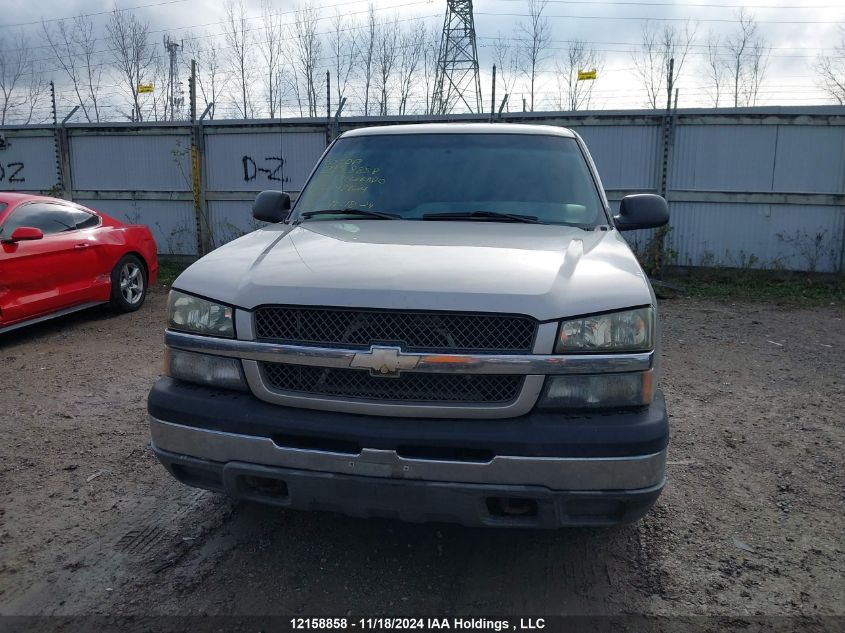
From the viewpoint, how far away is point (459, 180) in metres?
3.60

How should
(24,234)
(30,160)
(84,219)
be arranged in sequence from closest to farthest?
1. (24,234)
2. (84,219)
3. (30,160)

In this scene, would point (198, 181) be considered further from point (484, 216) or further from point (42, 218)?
point (484, 216)

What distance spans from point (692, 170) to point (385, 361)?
952cm

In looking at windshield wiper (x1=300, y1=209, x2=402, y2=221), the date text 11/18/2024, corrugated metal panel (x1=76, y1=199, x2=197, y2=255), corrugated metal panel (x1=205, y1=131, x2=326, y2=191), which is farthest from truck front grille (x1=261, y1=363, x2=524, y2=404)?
corrugated metal panel (x1=76, y1=199, x2=197, y2=255)

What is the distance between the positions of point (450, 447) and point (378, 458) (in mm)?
246

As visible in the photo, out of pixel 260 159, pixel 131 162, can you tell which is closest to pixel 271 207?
pixel 260 159

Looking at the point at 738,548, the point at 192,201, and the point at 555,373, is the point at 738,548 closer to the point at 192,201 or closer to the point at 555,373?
the point at 555,373

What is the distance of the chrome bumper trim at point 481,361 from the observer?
2240 mm

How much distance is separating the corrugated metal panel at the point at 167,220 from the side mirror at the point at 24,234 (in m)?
6.10

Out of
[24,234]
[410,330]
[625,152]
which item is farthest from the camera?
[625,152]

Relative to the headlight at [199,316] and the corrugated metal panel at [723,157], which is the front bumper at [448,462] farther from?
the corrugated metal panel at [723,157]

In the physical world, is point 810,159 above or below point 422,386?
above

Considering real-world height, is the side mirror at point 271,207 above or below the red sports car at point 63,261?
above

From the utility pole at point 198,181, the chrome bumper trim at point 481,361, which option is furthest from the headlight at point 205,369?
the utility pole at point 198,181
